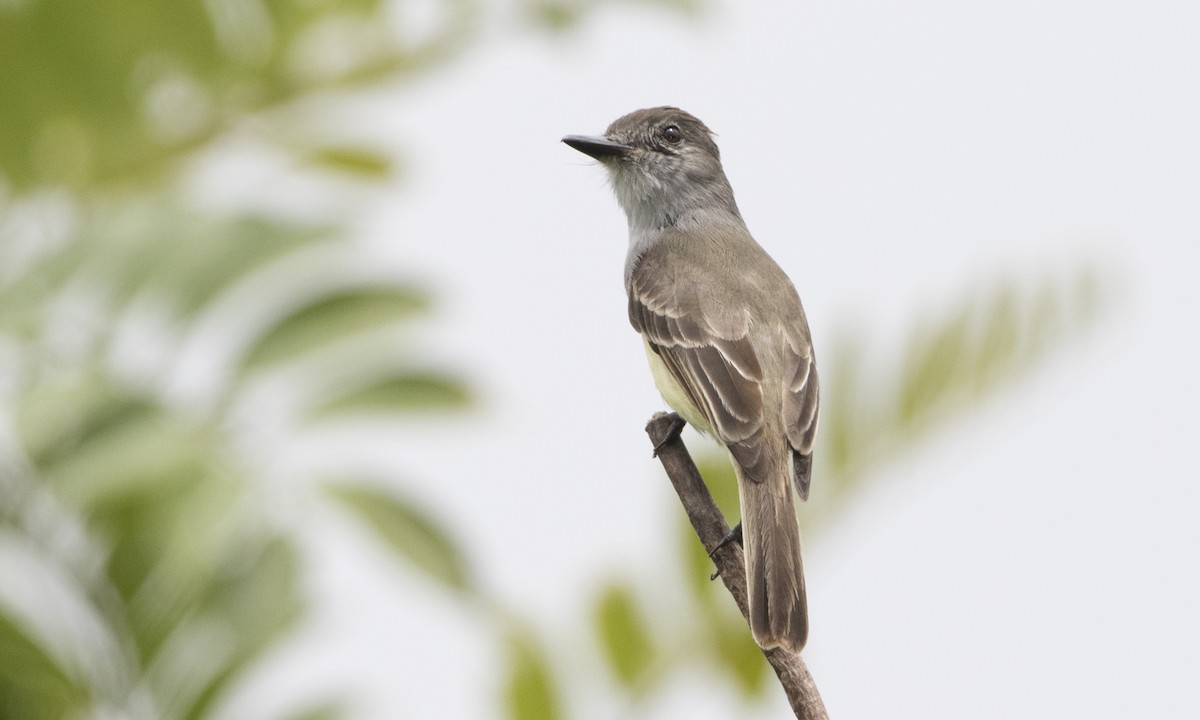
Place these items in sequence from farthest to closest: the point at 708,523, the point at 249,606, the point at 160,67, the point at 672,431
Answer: the point at 160,67
the point at 249,606
the point at 672,431
the point at 708,523

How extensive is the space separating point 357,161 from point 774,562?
11.0 feet

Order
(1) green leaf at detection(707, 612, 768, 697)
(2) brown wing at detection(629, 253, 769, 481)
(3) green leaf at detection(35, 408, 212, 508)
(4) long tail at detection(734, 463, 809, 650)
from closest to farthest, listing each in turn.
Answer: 1. (4) long tail at detection(734, 463, 809, 650)
2. (2) brown wing at detection(629, 253, 769, 481)
3. (3) green leaf at detection(35, 408, 212, 508)
4. (1) green leaf at detection(707, 612, 768, 697)

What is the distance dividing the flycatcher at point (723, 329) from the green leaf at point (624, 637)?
813 millimetres

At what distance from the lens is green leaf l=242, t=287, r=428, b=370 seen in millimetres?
5043

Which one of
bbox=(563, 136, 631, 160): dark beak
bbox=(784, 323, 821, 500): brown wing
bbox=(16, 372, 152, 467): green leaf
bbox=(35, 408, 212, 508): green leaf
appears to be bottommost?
bbox=(784, 323, 821, 500): brown wing

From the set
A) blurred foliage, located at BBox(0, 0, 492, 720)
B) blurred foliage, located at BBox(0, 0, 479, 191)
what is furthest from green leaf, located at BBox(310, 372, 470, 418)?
blurred foliage, located at BBox(0, 0, 479, 191)

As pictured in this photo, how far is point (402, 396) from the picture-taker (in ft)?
16.4

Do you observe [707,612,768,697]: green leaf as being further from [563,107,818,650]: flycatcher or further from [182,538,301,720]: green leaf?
[182,538,301,720]: green leaf

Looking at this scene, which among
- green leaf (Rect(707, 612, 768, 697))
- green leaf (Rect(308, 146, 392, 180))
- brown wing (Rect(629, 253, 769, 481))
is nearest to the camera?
brown wing (Rect(629, 253, 769, 481))

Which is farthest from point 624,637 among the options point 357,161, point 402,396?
point 357,161

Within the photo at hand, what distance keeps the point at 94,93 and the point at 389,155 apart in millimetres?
1100

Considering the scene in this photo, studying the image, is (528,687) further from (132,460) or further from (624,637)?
(132,460)

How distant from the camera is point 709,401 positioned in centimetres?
373

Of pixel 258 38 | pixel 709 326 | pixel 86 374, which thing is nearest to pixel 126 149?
pixel 258 38
